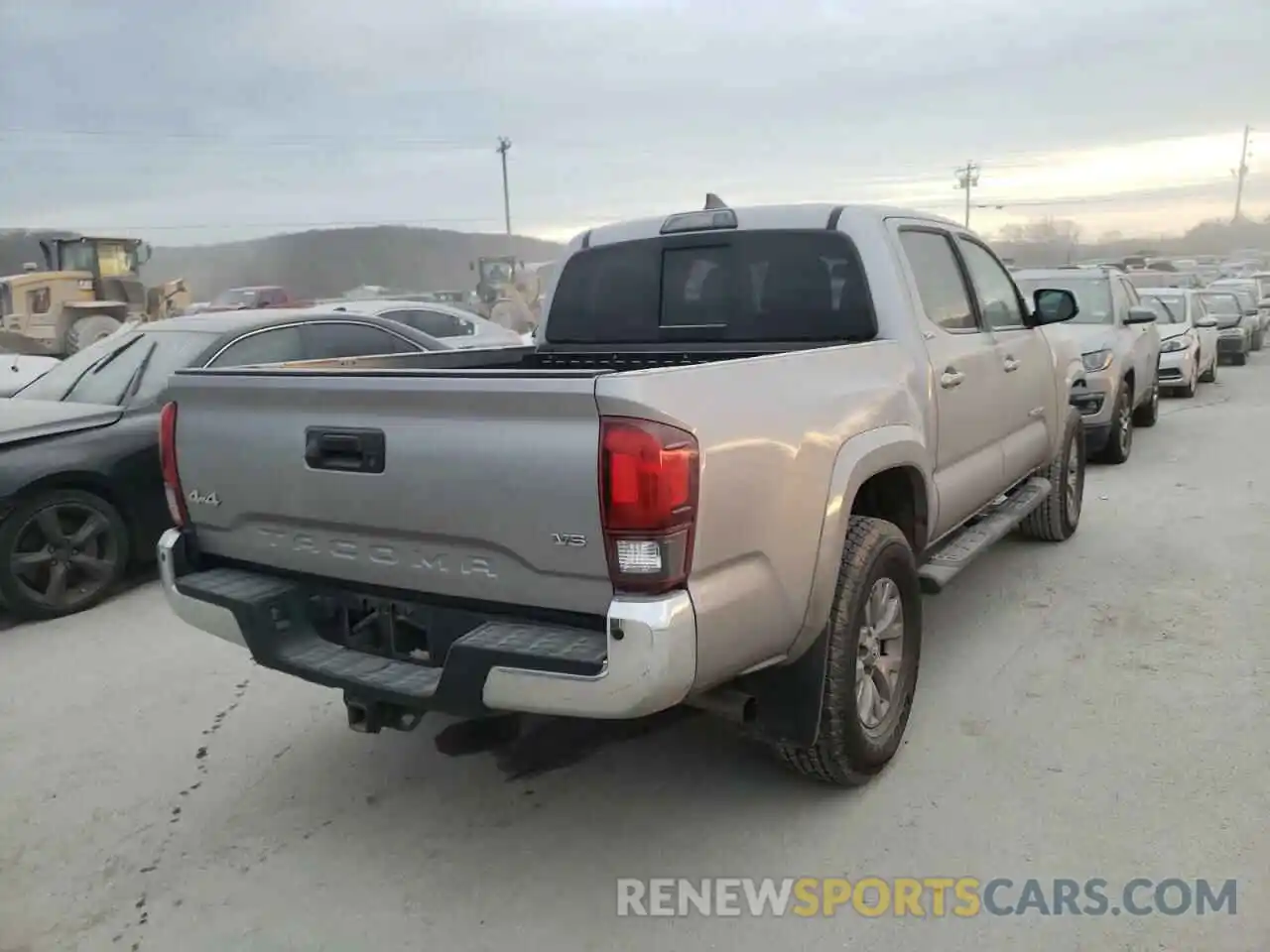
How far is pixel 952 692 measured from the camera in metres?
4.27

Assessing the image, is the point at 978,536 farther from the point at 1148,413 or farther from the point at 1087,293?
the point at 1148,413

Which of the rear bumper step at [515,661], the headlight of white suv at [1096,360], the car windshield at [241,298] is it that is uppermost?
the car windshield at [241,298]

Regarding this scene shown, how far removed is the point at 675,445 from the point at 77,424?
15.9 feet

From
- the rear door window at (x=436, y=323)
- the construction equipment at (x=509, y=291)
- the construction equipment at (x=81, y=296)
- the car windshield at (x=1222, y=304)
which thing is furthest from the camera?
the construction equipment at (x=509, y=291)

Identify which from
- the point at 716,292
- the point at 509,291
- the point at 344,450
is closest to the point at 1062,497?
the point at 716,292

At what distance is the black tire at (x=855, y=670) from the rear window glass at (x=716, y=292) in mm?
945

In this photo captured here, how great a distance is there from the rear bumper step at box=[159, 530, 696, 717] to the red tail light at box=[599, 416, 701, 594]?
76 mm

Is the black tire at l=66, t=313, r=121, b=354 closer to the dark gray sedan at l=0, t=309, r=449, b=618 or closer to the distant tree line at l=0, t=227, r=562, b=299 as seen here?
the dark gray sedan at l=0, t=309, r=449, b=618

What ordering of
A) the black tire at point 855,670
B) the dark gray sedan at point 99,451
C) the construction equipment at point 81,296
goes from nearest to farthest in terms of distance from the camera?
the black tire at point 855,670
the dark gray sedan at point 99,451
the construction equipment at point 81,296

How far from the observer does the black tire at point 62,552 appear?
5.53 meters

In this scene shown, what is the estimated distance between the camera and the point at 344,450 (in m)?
2.97

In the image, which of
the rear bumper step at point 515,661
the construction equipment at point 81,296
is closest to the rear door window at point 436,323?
the rear bumper step at point 515,661

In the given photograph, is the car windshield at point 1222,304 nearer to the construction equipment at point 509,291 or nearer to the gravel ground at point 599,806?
the construction equipment at point 509,291

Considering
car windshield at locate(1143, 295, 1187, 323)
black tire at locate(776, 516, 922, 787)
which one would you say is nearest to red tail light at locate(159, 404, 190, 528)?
black tire at locate(776, 516, 922, 787)
